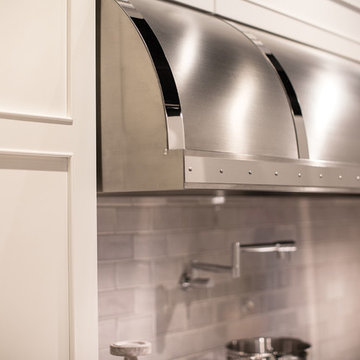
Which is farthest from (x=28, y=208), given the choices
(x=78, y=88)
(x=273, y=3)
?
(x=273, y=3)

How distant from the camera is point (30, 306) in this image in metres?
1.24

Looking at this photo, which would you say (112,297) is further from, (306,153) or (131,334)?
(306,153)

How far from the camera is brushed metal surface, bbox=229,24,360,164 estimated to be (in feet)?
5.57

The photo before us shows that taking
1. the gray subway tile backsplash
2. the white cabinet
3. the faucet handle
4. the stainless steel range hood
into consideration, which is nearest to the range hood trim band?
the stainless steel range hood

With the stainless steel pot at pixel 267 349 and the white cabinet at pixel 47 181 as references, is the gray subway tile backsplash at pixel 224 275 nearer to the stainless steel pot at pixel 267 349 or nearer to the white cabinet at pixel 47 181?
the stainless steel pot at pixel 267 349

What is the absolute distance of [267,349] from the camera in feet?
6.93

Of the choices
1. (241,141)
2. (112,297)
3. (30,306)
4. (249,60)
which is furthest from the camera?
(112,297)

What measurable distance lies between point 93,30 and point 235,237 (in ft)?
3.50

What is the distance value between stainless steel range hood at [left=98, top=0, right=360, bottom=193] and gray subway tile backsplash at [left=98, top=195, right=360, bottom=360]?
0.47 meters

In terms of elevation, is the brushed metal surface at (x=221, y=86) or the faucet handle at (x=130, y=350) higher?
the brushed metal surface at (x=221, y=86)

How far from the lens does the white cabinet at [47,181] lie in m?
1.23

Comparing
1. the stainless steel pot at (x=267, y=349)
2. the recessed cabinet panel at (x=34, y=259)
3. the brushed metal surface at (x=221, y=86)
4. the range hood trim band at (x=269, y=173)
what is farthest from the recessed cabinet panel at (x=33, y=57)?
the stainless steel pot at (x=267, y=349)

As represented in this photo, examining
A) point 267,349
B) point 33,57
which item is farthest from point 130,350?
point 267,349

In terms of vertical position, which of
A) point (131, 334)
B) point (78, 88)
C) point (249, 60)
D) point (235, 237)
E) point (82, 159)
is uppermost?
point (249, 60)
